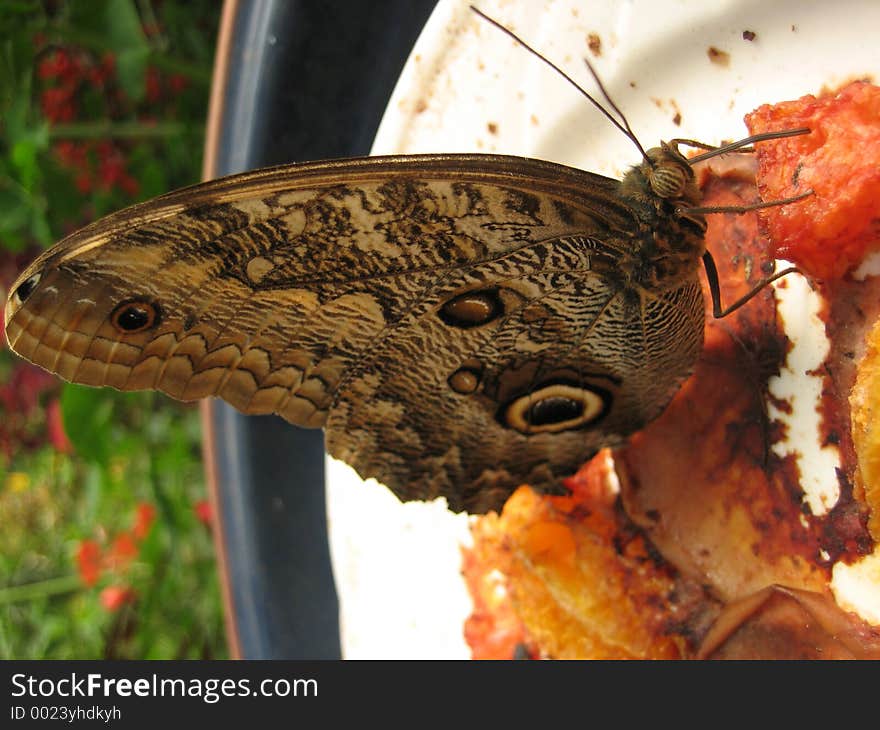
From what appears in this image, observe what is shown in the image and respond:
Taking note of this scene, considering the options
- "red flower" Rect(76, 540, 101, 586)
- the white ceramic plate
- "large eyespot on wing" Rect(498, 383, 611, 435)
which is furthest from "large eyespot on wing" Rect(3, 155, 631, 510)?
"red flower" Rect(76, 540, 101, 586)

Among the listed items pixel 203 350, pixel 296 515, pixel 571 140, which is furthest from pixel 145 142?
pixel 203 350

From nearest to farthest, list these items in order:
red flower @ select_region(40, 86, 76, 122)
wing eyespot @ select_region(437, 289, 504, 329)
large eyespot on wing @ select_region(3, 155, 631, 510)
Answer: large eyespot on wing @ select_region(3, 155, 631, 510)
wing eyespot @ select_region(437, 289, 504, 329)
red flower @ select_region(40, 86, 76, 122)

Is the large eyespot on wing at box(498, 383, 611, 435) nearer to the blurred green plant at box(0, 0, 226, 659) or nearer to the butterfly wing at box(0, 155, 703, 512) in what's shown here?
the butterfly wing at box(0, 155, 703, 512)

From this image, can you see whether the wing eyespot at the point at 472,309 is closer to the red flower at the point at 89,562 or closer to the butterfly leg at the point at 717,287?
the butterfly leg at the point at 717,287

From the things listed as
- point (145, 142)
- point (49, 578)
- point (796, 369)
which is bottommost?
point (796, 369)

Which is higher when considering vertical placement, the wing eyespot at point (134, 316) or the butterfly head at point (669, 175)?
the butterfly head at point (669, 175)

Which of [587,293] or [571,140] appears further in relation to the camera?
[571,140]

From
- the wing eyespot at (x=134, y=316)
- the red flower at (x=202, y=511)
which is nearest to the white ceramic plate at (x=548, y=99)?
the wing eyespot at (x=134, y=316)
